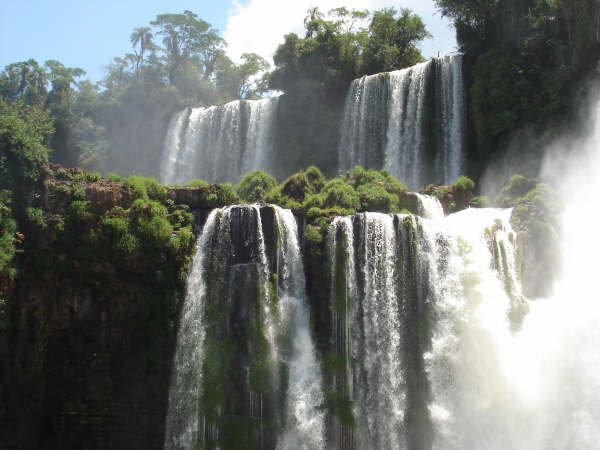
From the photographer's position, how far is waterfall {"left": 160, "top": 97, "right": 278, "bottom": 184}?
3759 centimetres

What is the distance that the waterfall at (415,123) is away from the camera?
30.1 m

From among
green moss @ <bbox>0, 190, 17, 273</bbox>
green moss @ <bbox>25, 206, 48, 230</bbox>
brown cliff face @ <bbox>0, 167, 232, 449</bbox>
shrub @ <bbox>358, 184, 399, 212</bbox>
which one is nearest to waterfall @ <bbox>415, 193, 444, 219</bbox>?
shrub @ <bbox>358, 184, 399, 212</bbox>

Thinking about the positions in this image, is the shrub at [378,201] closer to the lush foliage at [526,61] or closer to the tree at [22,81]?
the lush foliage at [526,61]

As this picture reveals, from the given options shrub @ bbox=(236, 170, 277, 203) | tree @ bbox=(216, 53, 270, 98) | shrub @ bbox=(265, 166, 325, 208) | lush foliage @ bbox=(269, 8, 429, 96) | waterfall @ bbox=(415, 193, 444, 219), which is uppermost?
tree @ bbox=(216, 53, 270, 98)

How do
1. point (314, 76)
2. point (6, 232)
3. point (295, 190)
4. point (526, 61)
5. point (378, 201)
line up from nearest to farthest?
point (6, 232), point (378, 201), point (295, 190), point (526, 61), point (314, 76)

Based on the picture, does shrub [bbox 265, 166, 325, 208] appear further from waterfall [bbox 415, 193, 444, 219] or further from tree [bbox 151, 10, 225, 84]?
tree [bbox 151, 10, 225, 84]

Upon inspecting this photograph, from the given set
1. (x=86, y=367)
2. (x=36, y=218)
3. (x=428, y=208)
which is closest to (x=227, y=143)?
(x=428, y=208)

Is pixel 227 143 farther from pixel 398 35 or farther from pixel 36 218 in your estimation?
pixel 36 218

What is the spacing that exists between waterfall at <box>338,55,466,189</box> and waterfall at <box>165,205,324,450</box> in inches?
453

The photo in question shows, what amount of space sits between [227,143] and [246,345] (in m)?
21.1

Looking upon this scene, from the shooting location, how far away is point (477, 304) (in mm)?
19031

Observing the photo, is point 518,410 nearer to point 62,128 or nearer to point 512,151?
point 512,151

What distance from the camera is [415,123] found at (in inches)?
1212

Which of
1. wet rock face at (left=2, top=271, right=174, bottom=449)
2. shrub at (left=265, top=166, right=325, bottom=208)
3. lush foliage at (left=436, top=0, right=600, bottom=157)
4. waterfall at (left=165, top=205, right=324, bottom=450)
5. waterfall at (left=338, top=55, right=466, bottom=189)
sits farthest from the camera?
waterfall at (left=338, top=55, right=466, bottom=189)
